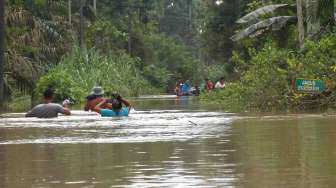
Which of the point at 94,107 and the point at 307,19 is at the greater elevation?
the point at 307,19

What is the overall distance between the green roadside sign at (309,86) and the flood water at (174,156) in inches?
215

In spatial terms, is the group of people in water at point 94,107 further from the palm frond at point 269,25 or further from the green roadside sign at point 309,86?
the palm frond at point 269,25

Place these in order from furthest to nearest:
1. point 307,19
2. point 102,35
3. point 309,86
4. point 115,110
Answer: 1. point 102,35
2. point 307,19
3. point 115,110
4. point 309,86

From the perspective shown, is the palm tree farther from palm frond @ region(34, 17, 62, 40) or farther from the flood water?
the flood water

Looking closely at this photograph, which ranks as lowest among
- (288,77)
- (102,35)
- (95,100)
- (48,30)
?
(95,100)

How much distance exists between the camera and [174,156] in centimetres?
1010

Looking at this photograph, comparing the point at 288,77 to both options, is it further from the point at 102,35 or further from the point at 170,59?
the point at 170,59

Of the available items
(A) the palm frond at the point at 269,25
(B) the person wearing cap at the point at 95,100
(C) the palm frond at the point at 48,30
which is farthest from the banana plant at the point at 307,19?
(C) the palm frond at the point at 48,30

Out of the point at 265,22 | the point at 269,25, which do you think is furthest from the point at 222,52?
the point at 269,25

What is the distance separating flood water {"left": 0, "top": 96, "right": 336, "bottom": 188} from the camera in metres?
7.82

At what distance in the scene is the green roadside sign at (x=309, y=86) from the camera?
22.1m

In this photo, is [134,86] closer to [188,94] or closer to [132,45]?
[188,94]

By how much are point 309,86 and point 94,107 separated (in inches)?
236

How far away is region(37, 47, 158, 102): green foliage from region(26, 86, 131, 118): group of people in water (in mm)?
11011
